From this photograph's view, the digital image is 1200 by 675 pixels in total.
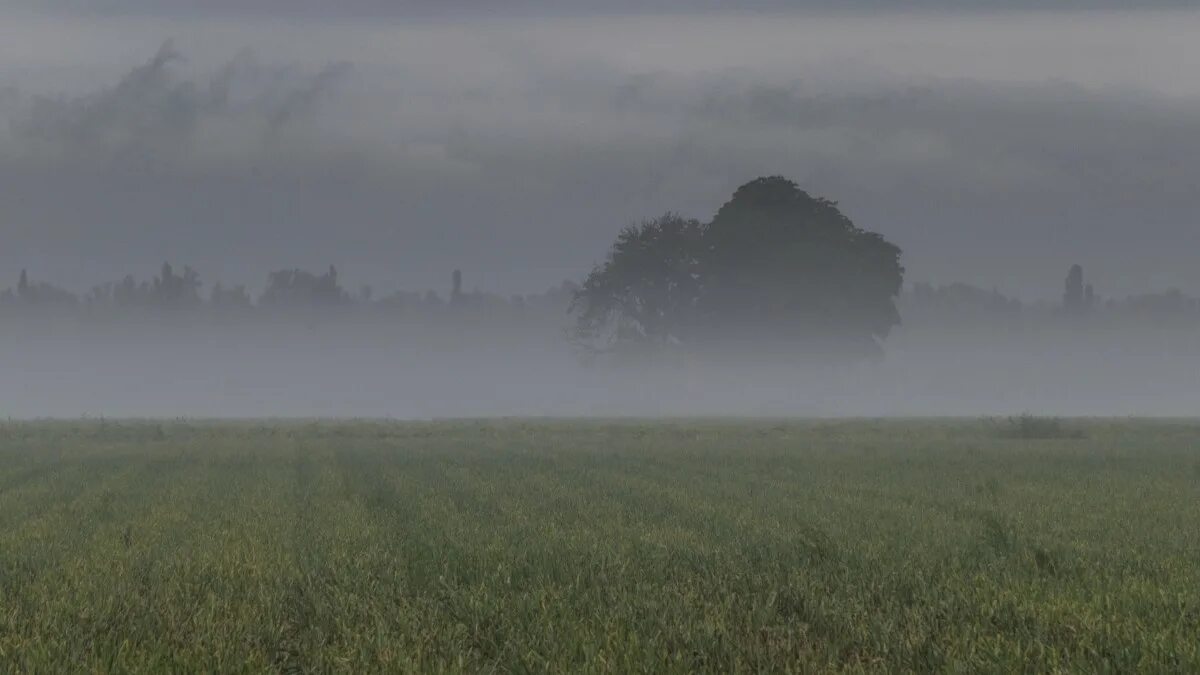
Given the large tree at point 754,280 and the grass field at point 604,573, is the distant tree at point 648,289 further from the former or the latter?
the grass field at point 604,573

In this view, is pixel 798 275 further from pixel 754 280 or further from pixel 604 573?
pixel 604 573

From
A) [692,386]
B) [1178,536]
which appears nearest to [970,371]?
[692,386]

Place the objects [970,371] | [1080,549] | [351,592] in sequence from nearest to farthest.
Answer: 1. [351,592]
2. [1080,549]
3. [970,371]

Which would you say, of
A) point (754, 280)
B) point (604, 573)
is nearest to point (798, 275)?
point (754, 280)

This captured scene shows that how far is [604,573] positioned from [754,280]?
99084 millimetres

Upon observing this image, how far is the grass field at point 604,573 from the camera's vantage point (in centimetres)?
876

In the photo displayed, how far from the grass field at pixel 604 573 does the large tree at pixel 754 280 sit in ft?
262

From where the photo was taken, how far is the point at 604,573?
1225cm

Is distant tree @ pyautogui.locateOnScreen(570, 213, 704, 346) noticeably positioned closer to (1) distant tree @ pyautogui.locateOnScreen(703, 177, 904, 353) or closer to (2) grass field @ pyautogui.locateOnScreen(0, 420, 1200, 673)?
(1) distant tree @ pyautogui.locateOnScreen(703, 177, 904, 353)

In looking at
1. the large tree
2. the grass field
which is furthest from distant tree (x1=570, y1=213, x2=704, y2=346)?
the grass field

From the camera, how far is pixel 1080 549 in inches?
568

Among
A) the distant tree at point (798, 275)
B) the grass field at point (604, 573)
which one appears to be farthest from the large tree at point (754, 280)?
the grass field at point (604, 573)

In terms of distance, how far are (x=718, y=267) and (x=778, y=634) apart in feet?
334

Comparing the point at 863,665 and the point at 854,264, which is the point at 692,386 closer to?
the point at 854,264
